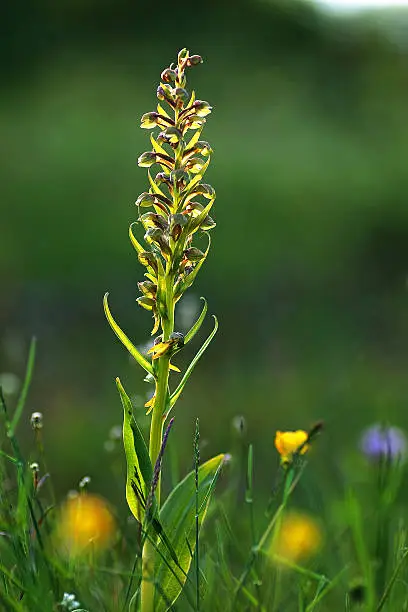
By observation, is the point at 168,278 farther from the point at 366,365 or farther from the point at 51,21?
the point at 51,21

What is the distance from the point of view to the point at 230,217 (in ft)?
14.8

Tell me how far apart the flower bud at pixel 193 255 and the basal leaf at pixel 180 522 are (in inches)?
7.3

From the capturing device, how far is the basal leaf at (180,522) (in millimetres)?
760

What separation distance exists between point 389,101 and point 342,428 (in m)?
3.92

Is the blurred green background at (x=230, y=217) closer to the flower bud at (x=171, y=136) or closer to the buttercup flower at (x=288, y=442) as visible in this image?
the buttercup flower at (x=288, y=442)

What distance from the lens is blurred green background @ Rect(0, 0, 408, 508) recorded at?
2842 mm

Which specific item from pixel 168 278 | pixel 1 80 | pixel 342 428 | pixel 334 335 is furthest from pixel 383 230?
pixel 168 278

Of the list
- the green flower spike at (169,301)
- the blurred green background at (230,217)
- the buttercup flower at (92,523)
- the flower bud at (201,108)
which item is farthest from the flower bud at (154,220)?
the blurred green background at (230,217)

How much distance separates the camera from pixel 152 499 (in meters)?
0.73

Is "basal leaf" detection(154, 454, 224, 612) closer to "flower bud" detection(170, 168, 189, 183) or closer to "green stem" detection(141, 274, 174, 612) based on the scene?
"green stem" detection(141, 274, 174, 612)

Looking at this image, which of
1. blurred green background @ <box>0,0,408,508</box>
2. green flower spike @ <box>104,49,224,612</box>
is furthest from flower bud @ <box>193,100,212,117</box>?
blurred green background @ <box>0,0,408,508</box>

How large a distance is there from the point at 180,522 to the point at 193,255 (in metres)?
0.25

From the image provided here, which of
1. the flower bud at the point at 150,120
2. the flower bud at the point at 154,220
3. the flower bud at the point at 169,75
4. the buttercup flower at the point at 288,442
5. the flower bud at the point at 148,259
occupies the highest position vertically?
the flower bud at the point at 169,75

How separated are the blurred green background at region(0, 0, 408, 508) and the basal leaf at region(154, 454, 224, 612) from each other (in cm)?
73
